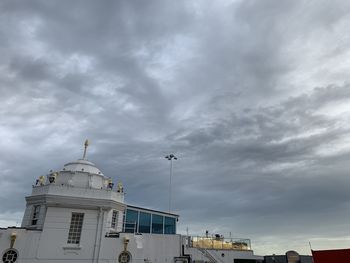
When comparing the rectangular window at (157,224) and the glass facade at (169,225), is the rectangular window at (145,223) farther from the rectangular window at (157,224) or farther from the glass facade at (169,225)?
the glass facade at (169,225)

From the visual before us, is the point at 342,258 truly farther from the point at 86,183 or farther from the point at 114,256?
the point at 86,183

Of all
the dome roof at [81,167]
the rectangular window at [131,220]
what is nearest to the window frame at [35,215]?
the dome roof at [81,167]

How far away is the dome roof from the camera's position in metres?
33.9

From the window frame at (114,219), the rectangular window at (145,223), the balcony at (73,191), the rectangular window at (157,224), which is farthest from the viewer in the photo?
the rectangular window at (157,224)

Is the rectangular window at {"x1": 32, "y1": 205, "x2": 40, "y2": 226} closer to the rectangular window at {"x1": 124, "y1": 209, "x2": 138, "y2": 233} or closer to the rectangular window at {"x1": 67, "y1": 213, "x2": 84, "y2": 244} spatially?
the rectangular window at {"x1": 67, "y1": 213, "x2": 84, "y2": 244}

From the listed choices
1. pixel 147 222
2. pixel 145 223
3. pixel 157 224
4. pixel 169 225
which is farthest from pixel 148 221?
pixel 169 225

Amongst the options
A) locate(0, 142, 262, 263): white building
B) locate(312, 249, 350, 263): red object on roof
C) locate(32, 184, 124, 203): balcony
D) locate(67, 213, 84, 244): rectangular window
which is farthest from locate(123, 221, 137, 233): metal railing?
locate(312, 249, 350, 263): red object on roof

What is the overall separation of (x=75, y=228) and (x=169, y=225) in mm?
20110

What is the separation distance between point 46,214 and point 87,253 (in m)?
5.69

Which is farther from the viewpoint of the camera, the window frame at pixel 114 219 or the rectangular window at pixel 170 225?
the rectangular window at pixel 170 225

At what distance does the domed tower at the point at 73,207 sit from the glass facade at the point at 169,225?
14242 millimetres

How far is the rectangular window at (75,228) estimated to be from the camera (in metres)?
29.8

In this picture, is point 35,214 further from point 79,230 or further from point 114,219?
point 114,219

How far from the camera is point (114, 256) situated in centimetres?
3036
